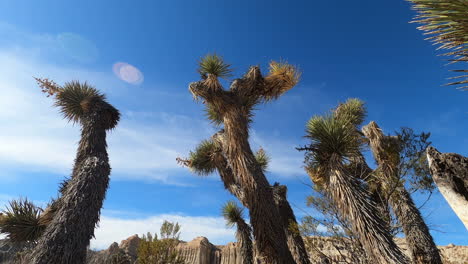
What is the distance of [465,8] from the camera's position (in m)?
2.75

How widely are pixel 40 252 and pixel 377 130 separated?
34.2ft

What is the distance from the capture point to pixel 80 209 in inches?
236

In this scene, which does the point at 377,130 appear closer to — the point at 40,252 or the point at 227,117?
the point at 227,117

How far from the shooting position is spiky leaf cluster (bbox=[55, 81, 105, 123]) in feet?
30.3

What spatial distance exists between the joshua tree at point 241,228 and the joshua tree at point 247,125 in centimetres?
238

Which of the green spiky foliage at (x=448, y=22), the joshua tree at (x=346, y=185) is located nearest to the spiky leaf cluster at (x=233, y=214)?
the joshua tree at (x=346, y=185)

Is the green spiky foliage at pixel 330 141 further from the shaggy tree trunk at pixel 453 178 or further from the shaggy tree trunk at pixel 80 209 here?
the shaggy tree trunk at pixel 80 209

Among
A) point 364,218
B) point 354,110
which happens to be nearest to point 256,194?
point 364,218

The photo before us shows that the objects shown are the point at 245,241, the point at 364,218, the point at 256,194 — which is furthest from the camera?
the point at 245,241

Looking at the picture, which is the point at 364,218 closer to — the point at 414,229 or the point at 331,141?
the point at 331,141

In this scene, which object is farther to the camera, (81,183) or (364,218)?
(81,183)

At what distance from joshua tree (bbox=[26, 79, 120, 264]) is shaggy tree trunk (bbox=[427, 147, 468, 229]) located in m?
6.77

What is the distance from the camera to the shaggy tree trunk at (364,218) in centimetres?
496

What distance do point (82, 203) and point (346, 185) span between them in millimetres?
6174
